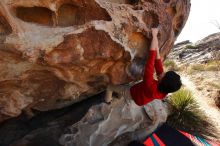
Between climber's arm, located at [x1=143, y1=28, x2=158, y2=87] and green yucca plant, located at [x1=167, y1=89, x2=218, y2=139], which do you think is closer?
climber's arm, located at [x1=143, y1=28, x2=158, y2=87]

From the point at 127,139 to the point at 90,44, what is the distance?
256 cm

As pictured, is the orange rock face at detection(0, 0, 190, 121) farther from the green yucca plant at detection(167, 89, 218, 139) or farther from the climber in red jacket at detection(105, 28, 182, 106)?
the green yucca plant at detection(167, 89, 218, 139)

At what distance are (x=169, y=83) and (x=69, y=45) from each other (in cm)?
157

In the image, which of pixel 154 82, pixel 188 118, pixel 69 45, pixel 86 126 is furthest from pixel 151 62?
pixel 188 118

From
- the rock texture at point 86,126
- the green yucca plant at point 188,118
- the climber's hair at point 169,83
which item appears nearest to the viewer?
the climber's hair at point 169,83

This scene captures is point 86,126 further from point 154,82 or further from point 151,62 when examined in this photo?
point 151,62

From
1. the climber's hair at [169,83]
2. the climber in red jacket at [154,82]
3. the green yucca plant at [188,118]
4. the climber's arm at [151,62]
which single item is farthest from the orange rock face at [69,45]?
the green yucca plant at [188,118]

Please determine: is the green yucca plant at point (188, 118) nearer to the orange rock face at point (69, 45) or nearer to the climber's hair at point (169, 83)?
the orange rock face at point (69, 45)

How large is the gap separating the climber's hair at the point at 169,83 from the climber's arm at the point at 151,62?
17 centimetres

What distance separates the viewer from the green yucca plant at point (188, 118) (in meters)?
9.92

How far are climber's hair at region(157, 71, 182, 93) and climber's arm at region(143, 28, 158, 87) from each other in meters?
0.17

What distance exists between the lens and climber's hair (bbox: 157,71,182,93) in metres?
5.06

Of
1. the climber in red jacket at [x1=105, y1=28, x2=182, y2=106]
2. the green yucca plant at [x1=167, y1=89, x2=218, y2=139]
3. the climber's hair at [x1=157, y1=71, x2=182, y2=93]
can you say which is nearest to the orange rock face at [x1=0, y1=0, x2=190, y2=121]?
the climber in red jacket at [x1=105, y1=28, x2=182, y2=106]

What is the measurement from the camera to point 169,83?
5.07 m
